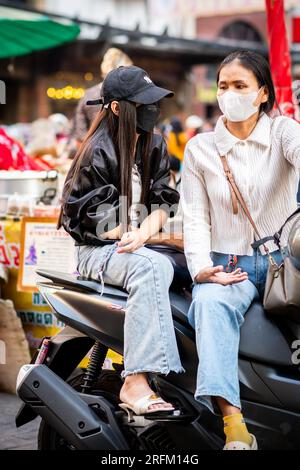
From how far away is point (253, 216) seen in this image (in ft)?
11.3

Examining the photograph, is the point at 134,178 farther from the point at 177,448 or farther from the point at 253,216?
the point at 177,448

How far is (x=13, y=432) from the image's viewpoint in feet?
15.7

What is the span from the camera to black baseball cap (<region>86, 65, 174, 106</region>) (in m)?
3.62

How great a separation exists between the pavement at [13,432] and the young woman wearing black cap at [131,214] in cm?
137

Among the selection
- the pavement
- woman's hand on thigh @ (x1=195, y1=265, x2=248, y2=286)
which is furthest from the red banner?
woman's hand on thigh @ (x1=195, y1=265, x2=248, y2=286)

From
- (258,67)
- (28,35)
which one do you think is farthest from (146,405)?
(28,35)

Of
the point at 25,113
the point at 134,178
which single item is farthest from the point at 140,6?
the point at 134,178

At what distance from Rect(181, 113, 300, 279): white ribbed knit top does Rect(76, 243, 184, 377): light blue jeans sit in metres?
0.17

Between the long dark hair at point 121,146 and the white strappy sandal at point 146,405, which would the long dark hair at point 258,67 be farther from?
the white strappy sandal at point 146,405

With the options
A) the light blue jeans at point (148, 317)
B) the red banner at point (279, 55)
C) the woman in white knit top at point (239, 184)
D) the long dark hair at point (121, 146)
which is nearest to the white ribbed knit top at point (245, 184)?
the woman in white knit top at point (239, 184)

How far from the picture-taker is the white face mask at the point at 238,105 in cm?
343

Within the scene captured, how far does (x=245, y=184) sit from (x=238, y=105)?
32 centimetres

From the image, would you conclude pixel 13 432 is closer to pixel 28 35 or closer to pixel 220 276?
pixel 220 276

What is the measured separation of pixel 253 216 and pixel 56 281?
935 mm
